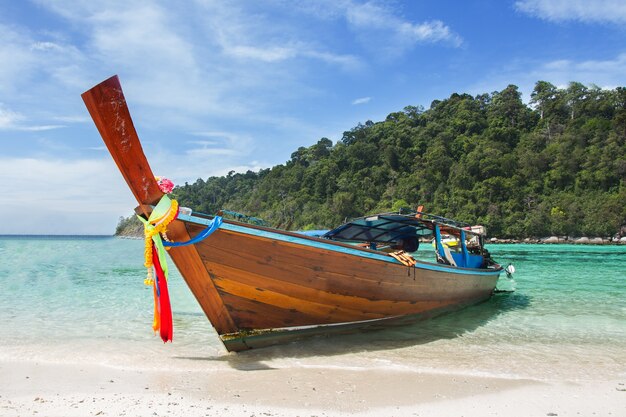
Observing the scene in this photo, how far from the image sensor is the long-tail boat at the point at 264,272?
432 cm

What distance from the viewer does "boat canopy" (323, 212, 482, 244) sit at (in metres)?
8.54

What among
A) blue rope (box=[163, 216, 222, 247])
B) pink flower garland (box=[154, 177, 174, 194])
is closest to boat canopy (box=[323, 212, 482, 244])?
blue rope (box=[163, 216, 222, 247])

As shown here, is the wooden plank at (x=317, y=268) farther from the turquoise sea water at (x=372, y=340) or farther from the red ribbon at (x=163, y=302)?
the turquoise sea water at (x=372, y=340)

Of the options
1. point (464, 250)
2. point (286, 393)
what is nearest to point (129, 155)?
point (286, 393)

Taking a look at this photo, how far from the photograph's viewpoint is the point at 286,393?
164 inches

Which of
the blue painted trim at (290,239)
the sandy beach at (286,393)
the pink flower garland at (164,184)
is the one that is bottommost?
the sandy beach at (286,393)

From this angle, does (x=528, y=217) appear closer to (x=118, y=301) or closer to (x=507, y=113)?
(x=507, y=113)

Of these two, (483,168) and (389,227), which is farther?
(483,168)

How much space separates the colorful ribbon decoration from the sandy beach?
2.00 ft

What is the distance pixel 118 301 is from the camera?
1022 cm

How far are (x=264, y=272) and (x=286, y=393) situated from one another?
1590mm

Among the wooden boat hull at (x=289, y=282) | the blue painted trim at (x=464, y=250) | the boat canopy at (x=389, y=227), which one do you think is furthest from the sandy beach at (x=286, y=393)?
the blue painted trim at (x=464, y=250)

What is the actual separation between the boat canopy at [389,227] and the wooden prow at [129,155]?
4.22m

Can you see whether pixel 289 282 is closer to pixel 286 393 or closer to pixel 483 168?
pixel 286 393
